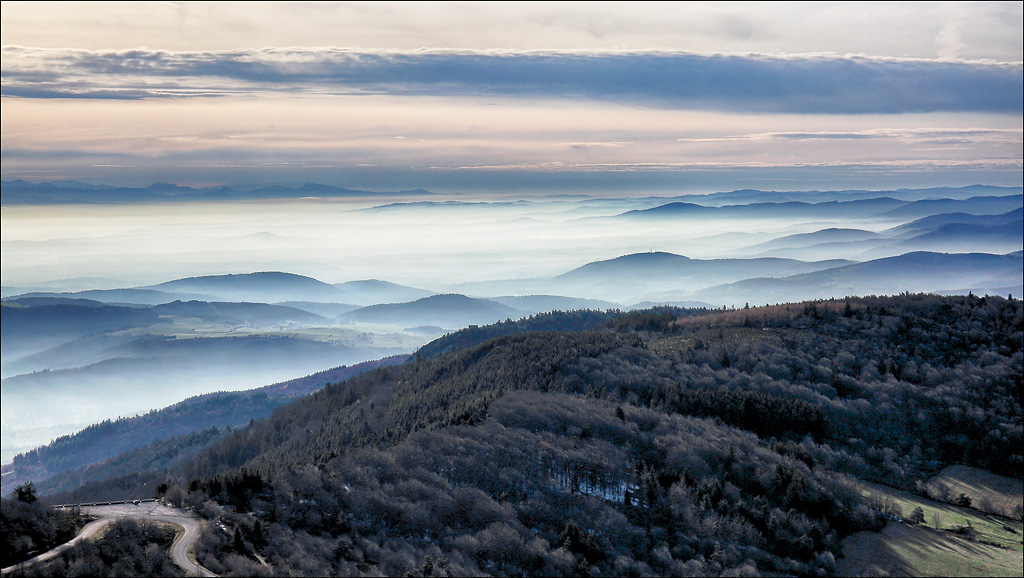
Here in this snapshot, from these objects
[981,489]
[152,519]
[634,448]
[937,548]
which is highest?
[634,448]

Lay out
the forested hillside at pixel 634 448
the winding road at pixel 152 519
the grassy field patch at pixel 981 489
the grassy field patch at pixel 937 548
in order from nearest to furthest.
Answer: the winding road at pixel 152 519
the forested hillside at pixel 634 448
the grassy field patch at pixel 937 548
the grassy field patch at pixel 981 489

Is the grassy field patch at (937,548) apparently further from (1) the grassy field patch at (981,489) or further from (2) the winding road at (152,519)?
(2) the winding road at (152,519)

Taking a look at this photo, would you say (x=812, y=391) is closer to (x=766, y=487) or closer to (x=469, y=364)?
(x=766, y=487)

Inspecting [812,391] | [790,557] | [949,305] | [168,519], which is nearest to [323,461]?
[168,519]

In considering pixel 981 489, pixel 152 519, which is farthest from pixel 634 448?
pixel 152 519

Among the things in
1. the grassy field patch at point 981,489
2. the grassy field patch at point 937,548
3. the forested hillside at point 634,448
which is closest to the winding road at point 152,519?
the forested hillside at point 634,448

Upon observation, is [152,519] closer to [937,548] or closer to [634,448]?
[634,448]

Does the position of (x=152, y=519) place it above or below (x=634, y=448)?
below
